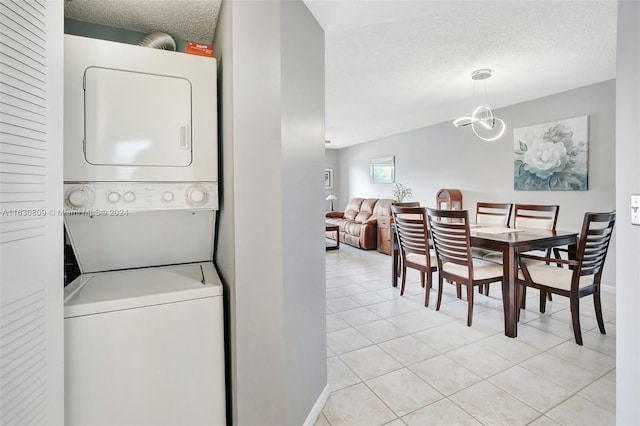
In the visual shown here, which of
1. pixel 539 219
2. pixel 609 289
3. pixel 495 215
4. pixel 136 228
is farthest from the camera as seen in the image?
pixel 495 215

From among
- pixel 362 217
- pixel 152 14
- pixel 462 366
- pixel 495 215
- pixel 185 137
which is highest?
pixel 152 14

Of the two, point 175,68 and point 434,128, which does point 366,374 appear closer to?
point 175,68

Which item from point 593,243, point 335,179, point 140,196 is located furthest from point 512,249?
point 335,179

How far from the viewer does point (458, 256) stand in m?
2.71

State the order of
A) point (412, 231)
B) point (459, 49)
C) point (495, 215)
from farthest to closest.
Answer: point (495, 215)
point (412, 231)
point (459, 49)

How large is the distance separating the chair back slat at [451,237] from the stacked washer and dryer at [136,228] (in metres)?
2.09

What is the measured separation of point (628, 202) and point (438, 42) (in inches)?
76.3

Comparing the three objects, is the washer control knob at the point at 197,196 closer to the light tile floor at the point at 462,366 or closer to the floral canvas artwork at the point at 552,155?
the light tile floor at the point at 462,366

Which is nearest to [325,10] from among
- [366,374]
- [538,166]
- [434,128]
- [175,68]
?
[175,68]

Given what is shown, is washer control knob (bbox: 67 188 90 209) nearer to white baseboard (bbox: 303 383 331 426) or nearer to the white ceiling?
the white ceiling

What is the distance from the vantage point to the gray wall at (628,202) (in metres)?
1.10

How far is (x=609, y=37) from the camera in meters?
2.38

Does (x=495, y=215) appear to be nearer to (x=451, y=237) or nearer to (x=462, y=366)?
(x=451, y=237)

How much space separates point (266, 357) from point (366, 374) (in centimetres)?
101
